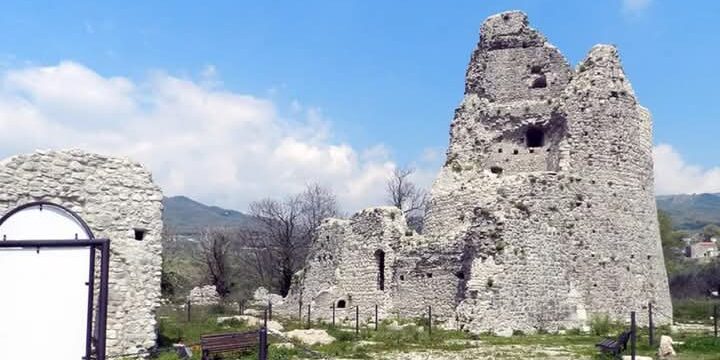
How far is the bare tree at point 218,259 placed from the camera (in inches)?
1983

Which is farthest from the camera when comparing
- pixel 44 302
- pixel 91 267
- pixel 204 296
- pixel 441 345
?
pixel 204 296

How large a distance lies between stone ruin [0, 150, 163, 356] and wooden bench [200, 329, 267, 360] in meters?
1.86

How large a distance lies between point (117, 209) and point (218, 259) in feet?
115

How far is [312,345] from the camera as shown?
62.5ft

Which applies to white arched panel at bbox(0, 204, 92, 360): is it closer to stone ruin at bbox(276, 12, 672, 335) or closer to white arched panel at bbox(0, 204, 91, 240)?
white arched panel at bbox(0, 204, 91, 240)

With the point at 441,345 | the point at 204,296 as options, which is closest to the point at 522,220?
the point at 441,345

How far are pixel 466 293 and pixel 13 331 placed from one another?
16765 millimetres

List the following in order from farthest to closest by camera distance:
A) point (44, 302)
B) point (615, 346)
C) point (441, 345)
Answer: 1. point (441, 345)
2. point (615, 346)
3. point (44, 302)

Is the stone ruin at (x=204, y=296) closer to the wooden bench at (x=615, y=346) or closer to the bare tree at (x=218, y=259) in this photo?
the bare tree at (x=218, y=259)

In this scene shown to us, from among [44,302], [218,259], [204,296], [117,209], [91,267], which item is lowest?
[204,296]

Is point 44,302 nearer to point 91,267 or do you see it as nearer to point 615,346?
point 91,267

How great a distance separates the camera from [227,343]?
50.3 feet

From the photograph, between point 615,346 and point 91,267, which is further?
point 615,346

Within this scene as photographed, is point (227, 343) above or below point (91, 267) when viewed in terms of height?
below
